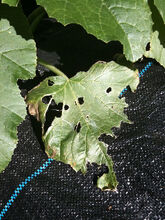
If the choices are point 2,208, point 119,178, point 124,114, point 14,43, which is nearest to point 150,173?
point 119,178

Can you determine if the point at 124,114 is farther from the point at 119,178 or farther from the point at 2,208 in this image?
the point at 2,208

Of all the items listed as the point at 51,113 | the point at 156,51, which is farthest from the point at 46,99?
the point at 156,51

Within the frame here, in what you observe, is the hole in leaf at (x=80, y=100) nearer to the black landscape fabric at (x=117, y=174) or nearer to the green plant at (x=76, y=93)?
the green plant at (x=76, y=93)

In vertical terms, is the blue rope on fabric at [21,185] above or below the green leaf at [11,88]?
below

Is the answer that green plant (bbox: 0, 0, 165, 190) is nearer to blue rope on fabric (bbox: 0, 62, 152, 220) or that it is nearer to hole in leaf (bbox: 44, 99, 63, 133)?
hole in leaf (bbox: 44, 99, 63, 133)

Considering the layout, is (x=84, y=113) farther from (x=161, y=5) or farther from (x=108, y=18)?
(x=161, y=5)

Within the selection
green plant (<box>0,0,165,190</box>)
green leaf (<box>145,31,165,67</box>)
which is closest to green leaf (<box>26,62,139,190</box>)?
green plant (<box>0,0,165,190</box>)

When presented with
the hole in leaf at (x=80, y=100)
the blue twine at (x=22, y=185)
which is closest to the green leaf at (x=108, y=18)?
the hole in leaf at (x=80, y=100)
